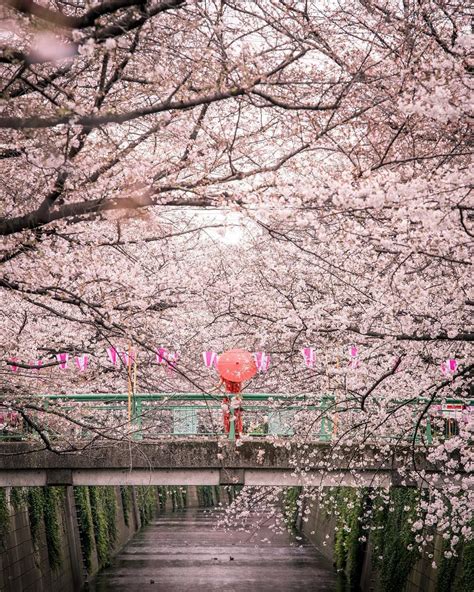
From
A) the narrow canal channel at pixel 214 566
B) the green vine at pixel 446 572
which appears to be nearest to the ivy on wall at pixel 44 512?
the narrow canal channel at pixel 214 566

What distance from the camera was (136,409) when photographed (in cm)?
1664

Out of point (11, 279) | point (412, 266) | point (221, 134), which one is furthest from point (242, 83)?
point (412, 266)

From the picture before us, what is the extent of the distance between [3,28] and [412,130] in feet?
16.6

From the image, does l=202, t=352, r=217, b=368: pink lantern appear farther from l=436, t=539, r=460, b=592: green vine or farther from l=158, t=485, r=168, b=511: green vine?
l=158, t=485, r=168, b=511: green vine

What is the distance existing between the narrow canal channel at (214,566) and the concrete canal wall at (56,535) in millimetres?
867

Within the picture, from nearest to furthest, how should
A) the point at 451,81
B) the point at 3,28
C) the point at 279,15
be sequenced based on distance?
the point at 3,28, the point at 451,81, the point at 279,15

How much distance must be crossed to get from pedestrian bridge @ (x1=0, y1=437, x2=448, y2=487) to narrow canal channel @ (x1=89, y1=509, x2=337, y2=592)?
304 inches

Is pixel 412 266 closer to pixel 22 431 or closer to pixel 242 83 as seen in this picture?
pixel 242 83

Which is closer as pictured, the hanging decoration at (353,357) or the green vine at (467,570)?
the hanging decoration at (353,357)

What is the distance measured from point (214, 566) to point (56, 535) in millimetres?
7081

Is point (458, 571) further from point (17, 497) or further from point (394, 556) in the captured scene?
point (17, 497)

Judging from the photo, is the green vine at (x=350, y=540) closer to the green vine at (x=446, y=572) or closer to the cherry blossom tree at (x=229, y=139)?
the green vine at (x=446, y=572)

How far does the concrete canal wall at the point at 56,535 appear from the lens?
20.2m

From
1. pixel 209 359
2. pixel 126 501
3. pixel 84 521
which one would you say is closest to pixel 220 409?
pixel 209 359
